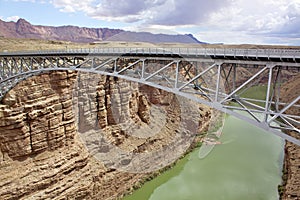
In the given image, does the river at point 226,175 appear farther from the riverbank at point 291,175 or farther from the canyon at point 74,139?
the canyon at point 74,139

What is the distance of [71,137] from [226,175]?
36.8 ft

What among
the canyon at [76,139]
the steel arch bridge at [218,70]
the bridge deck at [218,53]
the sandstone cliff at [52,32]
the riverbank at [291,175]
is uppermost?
the sandstone cliff at [52,32]

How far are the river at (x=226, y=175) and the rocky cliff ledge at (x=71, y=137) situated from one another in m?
1.58

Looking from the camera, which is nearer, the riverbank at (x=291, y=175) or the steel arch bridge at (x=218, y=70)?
the steel arch bridge at (x=218, y=70)

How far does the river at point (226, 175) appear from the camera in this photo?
17.8m

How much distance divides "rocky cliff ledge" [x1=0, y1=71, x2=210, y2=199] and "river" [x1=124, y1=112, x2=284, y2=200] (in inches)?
62.1

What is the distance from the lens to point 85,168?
16.6m

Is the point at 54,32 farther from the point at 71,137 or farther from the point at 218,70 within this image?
the point at 218,70

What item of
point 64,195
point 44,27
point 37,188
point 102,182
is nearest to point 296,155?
point 102,182

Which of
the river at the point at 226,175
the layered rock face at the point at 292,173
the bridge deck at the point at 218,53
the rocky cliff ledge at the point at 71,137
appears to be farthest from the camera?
the river at the point at 226,175

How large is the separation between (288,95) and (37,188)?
3482cm

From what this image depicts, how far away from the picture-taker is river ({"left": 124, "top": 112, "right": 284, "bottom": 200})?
1783 cm

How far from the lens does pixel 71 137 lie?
16531 mm

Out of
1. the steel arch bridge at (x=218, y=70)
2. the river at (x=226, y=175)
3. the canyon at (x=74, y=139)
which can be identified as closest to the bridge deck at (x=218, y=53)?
the steel arch bridge at (x=218, y=70)
